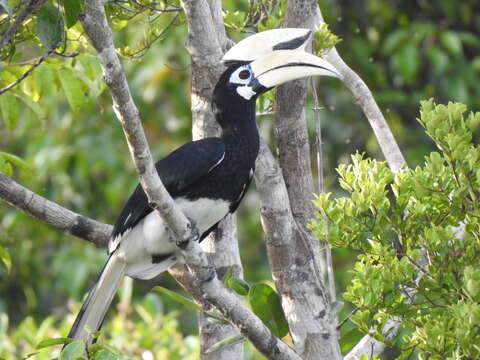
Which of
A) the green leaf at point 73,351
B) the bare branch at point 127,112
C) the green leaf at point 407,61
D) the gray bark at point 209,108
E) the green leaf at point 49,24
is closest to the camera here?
the bare branch at point 127,112

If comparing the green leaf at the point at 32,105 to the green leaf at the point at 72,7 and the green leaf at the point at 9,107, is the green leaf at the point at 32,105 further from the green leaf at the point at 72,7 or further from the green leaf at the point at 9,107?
the green leaf at the point at 72,7

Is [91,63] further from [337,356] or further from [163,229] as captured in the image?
[337,356]

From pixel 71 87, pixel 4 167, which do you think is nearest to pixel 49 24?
pixel 4 167

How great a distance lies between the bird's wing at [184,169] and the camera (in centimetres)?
276

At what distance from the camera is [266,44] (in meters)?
2.69

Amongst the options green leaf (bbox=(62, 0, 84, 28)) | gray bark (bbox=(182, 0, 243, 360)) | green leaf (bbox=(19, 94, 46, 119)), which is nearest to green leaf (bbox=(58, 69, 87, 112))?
green leaf (bbox=(19, 94, 46, 119))

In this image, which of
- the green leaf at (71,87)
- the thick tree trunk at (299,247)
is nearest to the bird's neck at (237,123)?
the thick tree trunk at (299,247)

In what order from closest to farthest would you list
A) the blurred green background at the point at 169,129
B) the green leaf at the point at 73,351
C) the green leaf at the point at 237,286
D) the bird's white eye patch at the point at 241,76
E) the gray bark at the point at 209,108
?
the green leaf at the point at 73,351 → the green leaf at the point at 237,286 → the gray bark at the point at 209,108 → the bird's white eye patch at the point at 241,76 → the blurred green background at the point at 169,129

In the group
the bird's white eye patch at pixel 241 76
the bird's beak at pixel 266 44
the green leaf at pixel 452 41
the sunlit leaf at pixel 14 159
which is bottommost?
the green leaf at pixel 452 41

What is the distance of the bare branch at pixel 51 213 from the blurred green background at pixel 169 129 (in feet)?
6.93

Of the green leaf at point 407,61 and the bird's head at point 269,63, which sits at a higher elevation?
the bird's head at point 269,63

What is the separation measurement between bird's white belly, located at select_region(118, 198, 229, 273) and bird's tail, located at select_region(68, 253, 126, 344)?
0.05 metres

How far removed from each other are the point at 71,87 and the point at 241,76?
537 millimetres

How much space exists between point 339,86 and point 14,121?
336 centimetres
